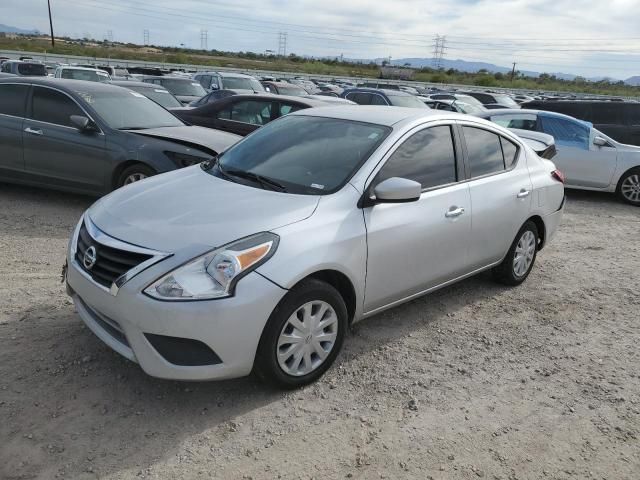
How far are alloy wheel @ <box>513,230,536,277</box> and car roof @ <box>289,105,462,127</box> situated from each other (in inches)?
53.2

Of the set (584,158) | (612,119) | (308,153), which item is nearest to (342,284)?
(308,153)

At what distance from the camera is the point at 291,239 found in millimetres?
3170

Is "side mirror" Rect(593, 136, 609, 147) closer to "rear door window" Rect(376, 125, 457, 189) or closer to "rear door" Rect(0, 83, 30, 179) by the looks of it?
"rear door window" Rect(376, 125, 457, 189)

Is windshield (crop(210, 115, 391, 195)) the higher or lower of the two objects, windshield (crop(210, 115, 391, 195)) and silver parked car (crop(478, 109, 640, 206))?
the higher

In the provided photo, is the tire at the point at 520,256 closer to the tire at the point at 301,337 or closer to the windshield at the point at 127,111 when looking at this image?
the tire at the point at 301,337

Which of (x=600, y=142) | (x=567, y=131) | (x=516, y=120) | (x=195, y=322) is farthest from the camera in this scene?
(x=516, y=120)

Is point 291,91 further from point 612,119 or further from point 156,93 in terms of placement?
point 612,119

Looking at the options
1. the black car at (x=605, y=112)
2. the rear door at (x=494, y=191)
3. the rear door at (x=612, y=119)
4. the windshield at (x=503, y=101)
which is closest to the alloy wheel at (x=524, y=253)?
the rear door at (x=494, y=191)

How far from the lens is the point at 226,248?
302 centimetres

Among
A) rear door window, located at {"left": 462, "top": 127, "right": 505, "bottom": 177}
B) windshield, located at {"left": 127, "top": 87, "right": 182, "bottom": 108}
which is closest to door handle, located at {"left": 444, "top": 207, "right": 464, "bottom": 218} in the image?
rear door window, located at {"left": 462, "top": 127, "right": 505, "bottom": 177}

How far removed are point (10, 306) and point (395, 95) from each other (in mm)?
12183

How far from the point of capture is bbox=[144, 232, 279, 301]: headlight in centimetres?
291

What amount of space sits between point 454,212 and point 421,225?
16.4 inches

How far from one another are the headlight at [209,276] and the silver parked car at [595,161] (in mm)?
8639
